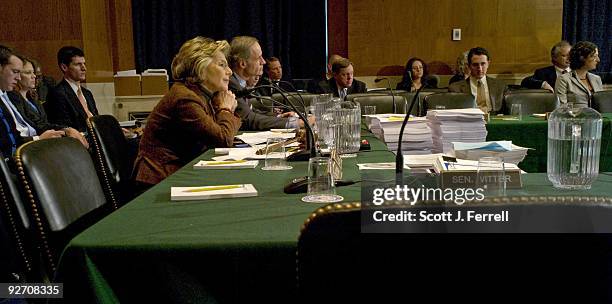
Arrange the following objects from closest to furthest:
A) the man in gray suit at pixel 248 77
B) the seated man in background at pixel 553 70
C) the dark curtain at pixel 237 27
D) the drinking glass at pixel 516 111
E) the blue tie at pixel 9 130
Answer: the man in gray suit at pixel 248 77 < the blue tie at pixel 9 130 < the drinking glass at pixel 516 111 < the seated man in background at pixel 553 70 < the dark curtain at pixel 237 27

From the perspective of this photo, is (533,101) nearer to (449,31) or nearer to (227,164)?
(449,31)

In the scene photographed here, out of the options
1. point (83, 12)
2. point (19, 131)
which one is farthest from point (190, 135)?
point (83, 12)

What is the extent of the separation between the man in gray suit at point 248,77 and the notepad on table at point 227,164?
1402mm

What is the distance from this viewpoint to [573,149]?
1.66 m

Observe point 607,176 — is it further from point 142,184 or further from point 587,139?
point 142,184

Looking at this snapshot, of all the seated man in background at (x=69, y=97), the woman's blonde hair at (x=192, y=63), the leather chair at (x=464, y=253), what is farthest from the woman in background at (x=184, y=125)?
the seated man in background at (x=69, y=97)

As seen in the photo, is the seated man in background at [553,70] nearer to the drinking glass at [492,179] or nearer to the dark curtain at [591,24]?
the dark curtain at [591,24]

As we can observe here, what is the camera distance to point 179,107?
2.54m

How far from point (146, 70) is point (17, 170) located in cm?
510

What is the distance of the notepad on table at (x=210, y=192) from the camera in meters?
1.50

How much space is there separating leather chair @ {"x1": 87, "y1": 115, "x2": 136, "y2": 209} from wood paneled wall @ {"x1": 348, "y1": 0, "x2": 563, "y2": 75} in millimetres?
4567

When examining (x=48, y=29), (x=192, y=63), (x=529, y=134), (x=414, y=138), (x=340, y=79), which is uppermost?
(x=48, y=29)

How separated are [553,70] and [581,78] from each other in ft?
4.89

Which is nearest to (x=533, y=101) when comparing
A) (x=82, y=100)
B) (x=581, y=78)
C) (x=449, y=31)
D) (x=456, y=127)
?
(x=581, y=78)
